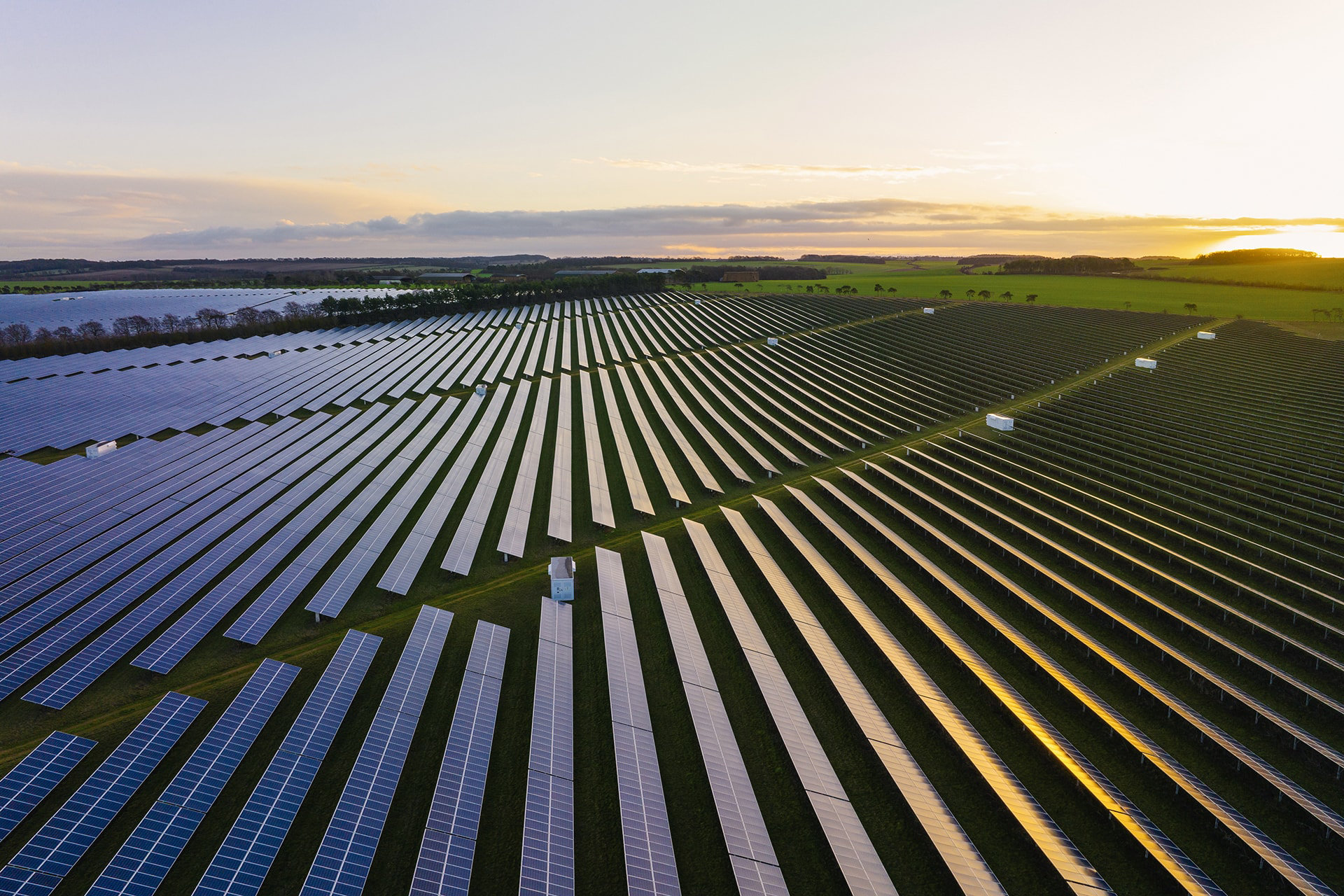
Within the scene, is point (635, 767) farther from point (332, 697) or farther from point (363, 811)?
point (332, 697)

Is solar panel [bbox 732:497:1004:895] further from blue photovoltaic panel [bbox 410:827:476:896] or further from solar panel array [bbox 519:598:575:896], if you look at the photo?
blue photovoltaic panel [bbox 410:827:476:896]

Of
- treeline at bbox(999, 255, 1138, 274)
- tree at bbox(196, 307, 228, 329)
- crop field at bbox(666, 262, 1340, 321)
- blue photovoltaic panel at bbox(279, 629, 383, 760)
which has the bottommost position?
blue photovoltaic panel at bbox(279, 629, 383, 760)

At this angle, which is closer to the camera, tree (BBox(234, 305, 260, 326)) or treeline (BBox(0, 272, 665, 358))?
treeline (BBox(0, 272, 665, 358))

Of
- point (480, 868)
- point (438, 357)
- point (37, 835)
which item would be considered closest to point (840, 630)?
point (480, 868)

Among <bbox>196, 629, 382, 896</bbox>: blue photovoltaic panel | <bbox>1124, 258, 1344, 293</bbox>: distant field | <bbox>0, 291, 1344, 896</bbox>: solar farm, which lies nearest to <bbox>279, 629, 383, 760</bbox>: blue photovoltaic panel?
<bbox>196, 629, 382, 896</bbox>: blue photovoltaic panel

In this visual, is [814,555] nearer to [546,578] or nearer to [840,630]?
[840,630]

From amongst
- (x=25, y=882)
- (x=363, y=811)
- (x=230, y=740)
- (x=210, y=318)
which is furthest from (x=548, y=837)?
(x=210, y=318)

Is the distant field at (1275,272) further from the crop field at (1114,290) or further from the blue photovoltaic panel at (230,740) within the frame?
the blue photovoltaic panel at (230,740)
